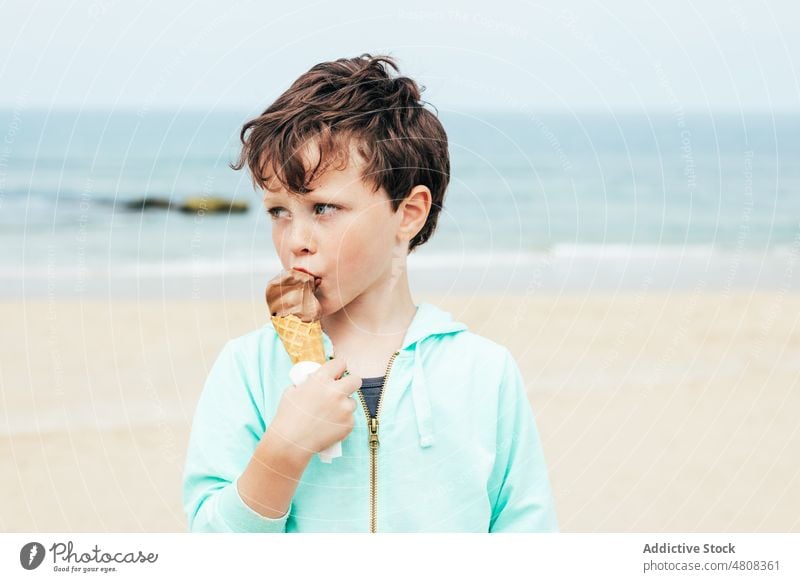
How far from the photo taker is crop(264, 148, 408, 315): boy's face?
2.54 meters

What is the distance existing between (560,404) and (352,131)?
6.07 metres

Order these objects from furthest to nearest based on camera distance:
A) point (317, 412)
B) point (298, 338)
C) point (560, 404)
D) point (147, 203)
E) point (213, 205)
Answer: point (147, 203)
point (213, 205)
point (560, 404)
point (298, 338)
point (317, 412)

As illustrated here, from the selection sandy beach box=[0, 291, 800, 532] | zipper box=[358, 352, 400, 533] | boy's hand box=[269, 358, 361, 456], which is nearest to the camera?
boy's hand box=[269, 358, 361, 456]

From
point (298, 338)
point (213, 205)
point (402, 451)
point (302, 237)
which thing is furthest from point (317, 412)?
point (213, 205)

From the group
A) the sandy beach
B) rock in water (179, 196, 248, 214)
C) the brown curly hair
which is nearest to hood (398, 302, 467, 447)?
the brown curly hair

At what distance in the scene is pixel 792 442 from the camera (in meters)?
7.96

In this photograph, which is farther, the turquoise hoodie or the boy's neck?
the boy's neck

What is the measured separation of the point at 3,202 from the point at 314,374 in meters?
17.4

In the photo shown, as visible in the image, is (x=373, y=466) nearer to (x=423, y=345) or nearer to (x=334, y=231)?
(x=423, y=345)

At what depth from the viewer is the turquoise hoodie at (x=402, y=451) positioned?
8.52 ft

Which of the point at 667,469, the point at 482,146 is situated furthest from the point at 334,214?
the point at 482,146

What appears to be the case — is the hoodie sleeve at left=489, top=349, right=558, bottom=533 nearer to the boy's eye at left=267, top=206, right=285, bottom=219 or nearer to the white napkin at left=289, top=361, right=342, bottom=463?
the white napkin at left=289, top=361, right=342, bottom=463

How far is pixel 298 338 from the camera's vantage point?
2.57 m
